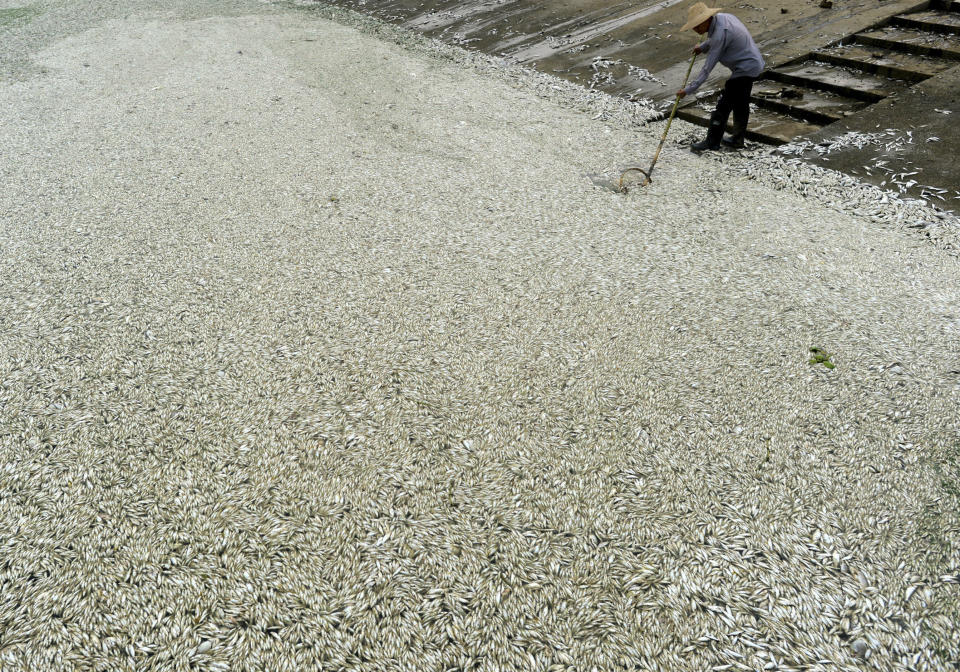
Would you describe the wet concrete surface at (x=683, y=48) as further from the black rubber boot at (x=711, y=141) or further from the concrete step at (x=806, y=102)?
the black rubber boot at (x=711, y=141)

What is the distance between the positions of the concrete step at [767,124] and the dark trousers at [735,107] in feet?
0.99

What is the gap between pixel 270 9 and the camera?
1126cm

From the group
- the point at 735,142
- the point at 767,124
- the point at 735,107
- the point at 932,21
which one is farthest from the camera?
the point at 932,21

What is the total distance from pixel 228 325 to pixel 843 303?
4.27 m

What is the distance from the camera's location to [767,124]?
6367 mm

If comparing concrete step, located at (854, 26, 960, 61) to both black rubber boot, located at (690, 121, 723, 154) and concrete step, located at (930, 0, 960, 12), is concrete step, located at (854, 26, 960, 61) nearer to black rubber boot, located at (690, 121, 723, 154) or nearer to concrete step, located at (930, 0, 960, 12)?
concrete step, located at (930, 0, 960, 12)

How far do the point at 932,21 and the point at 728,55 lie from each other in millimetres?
4190

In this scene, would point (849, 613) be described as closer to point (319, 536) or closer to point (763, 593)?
point (763, 593)

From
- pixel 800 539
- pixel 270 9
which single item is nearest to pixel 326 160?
pixel 800 539

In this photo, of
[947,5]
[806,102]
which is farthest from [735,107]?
[947,5]

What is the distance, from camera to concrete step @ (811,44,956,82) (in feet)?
21.8

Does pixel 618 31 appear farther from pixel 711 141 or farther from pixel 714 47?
pixel 711 141

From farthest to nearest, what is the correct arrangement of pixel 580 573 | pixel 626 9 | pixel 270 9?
1. pixel 270 9
2. pixel 626 9
3. pixel 580 573

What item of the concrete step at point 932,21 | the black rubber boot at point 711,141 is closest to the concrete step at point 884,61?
the concrete step at point 932,21
